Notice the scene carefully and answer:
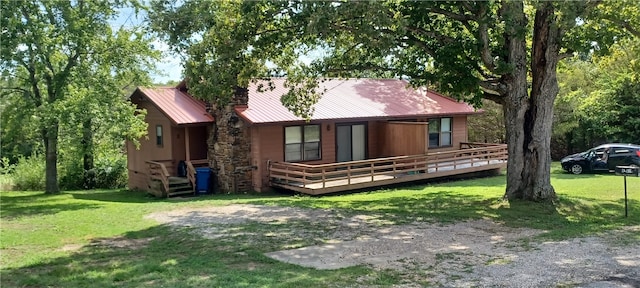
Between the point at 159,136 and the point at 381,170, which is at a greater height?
the point at 159,136

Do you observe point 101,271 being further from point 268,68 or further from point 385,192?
point 385,192

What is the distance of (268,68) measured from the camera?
14992 mm

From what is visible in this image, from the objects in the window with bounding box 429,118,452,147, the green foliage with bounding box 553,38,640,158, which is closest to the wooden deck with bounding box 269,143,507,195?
the window with bounding box 429,118,452,147

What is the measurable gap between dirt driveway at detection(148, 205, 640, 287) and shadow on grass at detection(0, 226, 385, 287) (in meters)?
0.58

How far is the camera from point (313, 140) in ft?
68.7

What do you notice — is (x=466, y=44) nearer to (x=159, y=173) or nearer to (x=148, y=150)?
(x=159, y=173)

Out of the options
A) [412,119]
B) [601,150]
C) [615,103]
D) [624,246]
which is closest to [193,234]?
[624,246]

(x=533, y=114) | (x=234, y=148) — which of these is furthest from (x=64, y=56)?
(x=533, y=114)

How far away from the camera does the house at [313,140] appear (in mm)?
19438

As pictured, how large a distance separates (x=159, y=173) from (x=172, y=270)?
44.5 feet

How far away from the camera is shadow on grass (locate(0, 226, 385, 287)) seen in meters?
6.77

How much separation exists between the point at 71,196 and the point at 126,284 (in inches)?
599

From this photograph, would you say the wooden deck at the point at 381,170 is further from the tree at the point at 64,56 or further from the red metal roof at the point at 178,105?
the tree at the point at 64,56

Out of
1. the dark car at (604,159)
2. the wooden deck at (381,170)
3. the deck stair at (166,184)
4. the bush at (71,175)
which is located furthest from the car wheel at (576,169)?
the bush at (71,175)
